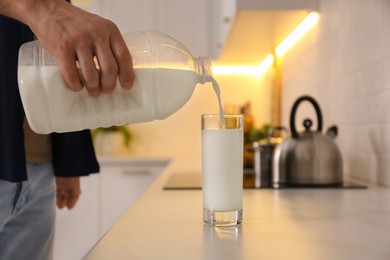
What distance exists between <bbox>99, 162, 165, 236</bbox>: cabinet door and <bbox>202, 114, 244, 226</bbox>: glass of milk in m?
2.23

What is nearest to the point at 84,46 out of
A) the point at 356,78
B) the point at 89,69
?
the point at 89,69

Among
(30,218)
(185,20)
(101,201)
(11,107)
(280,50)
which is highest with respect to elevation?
(185,20)

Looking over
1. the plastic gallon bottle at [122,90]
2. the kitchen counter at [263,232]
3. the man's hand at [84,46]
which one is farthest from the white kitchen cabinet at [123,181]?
the man's hand at [84,46]

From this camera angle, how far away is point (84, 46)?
66cm

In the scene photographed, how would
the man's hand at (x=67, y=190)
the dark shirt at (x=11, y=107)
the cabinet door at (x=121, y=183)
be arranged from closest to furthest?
the dark shirt at (x=11, y=107) < the man's hand at (x=67, y=190) < the cabinet door at (x=121, y=183)

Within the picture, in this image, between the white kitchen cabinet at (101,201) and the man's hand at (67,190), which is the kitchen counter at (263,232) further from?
the white kitchen cabinet at (101,201)

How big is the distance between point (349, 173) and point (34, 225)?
0.99 m

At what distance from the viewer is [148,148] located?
359 cm

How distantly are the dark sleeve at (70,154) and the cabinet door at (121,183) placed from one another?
5.51 feet

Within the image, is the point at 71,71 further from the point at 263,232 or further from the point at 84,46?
the point at 263,232

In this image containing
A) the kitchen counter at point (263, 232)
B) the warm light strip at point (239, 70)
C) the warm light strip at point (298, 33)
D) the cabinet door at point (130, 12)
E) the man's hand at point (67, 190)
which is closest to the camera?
the kitchen counter at point (263, 232)

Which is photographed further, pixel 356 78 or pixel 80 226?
pixel 80 226

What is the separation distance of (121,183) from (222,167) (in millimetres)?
2304

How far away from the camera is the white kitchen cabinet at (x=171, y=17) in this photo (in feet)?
11.1
